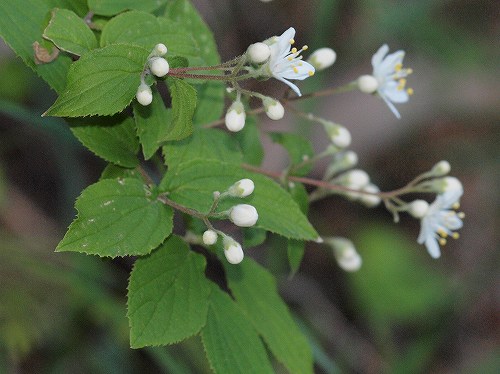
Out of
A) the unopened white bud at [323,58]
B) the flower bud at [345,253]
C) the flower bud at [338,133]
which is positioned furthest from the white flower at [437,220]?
the unopened white bud at [323,58]

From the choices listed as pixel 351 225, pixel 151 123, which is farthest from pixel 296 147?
pixel 351 225

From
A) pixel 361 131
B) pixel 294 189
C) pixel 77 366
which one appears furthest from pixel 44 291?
pixel 361 131

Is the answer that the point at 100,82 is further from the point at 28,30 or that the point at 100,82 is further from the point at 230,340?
the point at 230,340

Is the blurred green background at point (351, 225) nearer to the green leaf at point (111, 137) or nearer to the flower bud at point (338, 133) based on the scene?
the green leaf at point (111, 137)

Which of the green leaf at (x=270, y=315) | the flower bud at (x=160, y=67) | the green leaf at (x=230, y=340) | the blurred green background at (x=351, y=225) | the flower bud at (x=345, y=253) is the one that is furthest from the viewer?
the blurred green background at (x=351, y=225)

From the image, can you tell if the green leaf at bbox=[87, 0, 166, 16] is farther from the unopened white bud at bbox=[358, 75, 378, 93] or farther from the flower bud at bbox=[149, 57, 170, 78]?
the unopened white bud at bbox=[358, 75, 378, 93]

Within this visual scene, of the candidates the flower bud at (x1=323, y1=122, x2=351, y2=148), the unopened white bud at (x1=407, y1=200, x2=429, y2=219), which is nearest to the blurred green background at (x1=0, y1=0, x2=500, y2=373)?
the flower bud at (x1=323, y1=122, x2=351, y2=148)

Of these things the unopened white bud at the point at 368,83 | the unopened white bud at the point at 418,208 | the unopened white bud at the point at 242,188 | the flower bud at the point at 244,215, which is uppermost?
the unopened white bud at the point at 242,188

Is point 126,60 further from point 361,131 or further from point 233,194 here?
point 361,131
